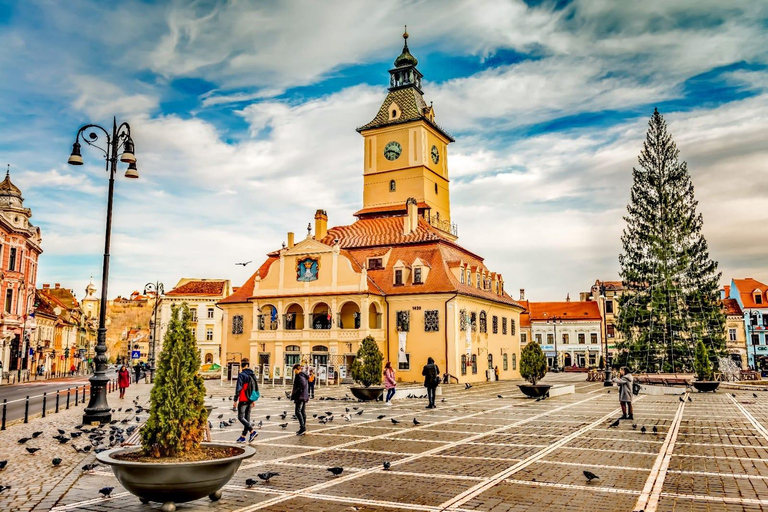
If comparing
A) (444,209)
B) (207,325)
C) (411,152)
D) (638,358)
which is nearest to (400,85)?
(411,152)

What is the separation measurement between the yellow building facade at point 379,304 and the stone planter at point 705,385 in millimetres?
14967

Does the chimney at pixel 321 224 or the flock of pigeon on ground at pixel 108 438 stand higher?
the chimney at pixel 321 224

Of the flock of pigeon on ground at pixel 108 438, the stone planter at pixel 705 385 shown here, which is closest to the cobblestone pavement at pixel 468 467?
the flock of pigeon on ground at pixel 108 438

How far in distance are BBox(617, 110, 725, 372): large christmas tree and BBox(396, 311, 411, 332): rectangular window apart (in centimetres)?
1490

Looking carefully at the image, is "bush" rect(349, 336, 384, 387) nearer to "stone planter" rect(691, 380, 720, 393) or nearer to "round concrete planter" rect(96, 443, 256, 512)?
"stone planter" rect(691, 380, 720, 393)

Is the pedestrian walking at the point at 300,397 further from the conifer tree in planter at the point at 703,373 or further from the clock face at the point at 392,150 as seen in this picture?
the clock face at the point at 392,150

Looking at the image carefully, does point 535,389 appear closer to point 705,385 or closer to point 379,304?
point 705,385

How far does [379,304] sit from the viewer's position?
46.2 m

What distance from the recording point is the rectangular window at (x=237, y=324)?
168ft

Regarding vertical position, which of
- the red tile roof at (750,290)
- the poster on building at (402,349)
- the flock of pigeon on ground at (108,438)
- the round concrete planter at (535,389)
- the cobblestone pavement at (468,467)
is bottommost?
the cobblestone pavement at (468,467)

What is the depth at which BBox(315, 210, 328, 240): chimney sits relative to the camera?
5521 cm

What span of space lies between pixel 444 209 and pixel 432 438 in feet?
156

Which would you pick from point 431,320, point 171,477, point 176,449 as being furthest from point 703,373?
point 171,477

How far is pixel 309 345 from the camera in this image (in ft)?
152
